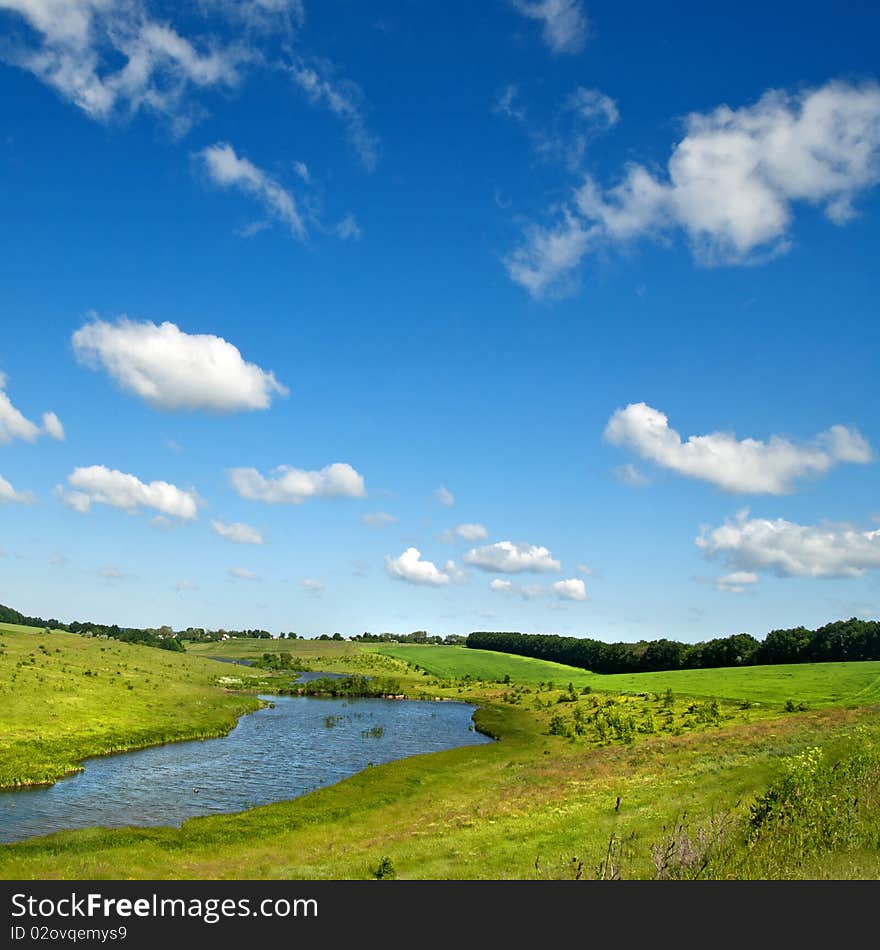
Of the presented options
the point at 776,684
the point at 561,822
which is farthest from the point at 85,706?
the point at 776,684

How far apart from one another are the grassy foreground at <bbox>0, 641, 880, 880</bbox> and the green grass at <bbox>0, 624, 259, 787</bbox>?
23.5 meters

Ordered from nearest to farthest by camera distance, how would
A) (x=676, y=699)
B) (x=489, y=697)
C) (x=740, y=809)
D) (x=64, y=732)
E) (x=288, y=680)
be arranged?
(x=740, y=809) → (x=64, y=732) → (x=676, y=699) → (x=489, y=697) → (x=288, y=680)

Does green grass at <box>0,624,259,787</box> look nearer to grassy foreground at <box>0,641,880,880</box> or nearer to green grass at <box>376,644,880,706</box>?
grassy foreground at <box>0,641,880,880</box>

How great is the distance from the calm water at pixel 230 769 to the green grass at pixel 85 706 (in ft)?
9.63

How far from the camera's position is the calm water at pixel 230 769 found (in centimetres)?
4650

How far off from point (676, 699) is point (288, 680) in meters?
102

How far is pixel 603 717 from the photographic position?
315 feet

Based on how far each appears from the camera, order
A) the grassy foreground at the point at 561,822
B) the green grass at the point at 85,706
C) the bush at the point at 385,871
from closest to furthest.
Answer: the grassy foreground at the point at 561,822 → the bush at the point at 385,871 → the green grass at the point at 85,706

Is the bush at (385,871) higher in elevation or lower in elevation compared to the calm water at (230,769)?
higher

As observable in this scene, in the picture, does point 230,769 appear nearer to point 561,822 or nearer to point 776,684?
point 561,822

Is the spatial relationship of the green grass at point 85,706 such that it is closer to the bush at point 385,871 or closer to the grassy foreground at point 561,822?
the grassy foreground at point 561,822

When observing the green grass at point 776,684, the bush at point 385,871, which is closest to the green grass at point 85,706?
the bush at point 385,871
